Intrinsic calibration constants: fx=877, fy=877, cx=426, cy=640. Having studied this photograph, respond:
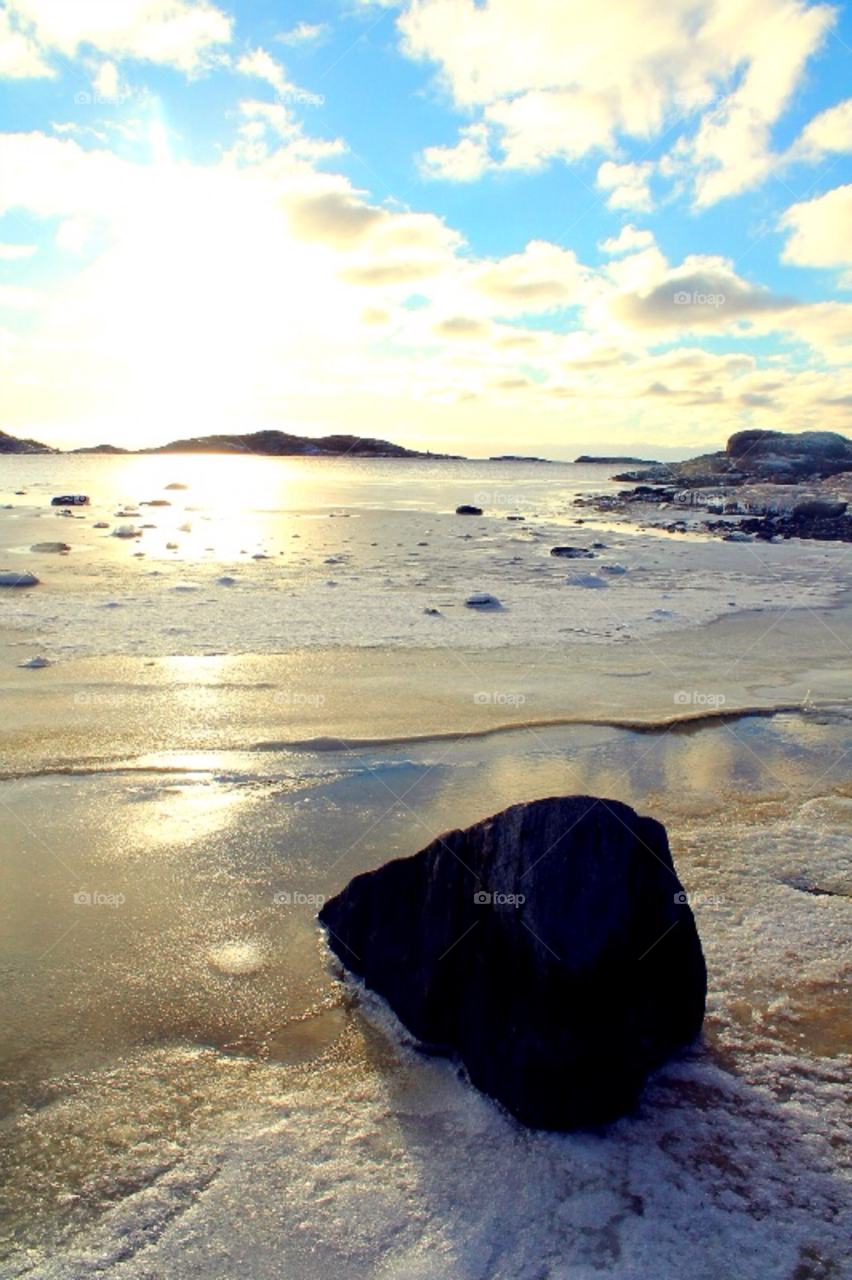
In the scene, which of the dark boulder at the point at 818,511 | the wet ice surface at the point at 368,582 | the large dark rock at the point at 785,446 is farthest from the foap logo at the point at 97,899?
the large dark rock at the point at 785,446

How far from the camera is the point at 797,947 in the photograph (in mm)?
4379

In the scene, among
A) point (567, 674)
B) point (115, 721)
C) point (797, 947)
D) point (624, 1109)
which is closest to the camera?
point (624, 1109)

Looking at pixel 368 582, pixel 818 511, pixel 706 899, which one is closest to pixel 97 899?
pixel 706 899

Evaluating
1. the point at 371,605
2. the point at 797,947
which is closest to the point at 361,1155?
the point at 797,947

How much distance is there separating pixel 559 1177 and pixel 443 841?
1.35 meters

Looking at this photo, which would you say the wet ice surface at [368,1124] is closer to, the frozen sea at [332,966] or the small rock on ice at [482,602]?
the frozen sea at [332,966]

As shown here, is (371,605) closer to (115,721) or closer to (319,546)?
(115,721)
